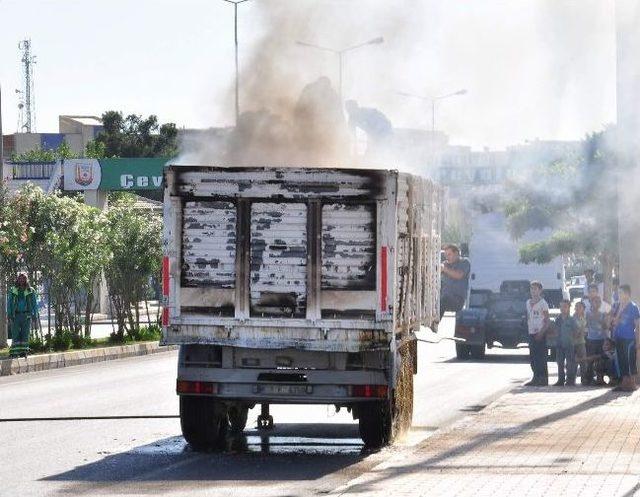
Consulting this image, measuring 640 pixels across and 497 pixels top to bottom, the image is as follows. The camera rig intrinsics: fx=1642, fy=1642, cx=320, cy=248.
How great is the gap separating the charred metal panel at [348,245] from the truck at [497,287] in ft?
60.2

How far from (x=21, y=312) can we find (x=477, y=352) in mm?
9463

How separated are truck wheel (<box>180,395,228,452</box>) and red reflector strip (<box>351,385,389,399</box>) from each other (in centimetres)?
135

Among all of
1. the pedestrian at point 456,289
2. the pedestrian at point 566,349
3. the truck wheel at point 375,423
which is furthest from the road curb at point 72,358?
the truck wheel at point 375,423

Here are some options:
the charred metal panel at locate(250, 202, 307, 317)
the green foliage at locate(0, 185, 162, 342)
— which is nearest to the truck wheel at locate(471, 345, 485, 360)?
the green foliage at locate(0, 185, 162, 342)

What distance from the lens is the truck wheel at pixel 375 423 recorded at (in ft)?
48.0

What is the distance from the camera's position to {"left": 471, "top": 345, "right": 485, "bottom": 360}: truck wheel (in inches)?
1298

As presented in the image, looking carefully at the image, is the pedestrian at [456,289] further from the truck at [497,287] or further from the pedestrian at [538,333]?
the pedestrian at [538,333]

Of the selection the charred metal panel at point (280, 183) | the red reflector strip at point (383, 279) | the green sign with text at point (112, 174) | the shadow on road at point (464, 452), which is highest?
the green sign with text at point (112, 174)

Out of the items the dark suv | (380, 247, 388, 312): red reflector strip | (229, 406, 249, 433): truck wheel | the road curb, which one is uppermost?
(380, 247, 388, 312): red reflector strip

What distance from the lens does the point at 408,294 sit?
1530cm

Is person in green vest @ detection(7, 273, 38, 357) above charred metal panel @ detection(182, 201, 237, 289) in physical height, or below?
below

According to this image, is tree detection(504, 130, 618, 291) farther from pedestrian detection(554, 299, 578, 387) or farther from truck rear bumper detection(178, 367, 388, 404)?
truck rear bumper detection(178, 367, 388, 404)

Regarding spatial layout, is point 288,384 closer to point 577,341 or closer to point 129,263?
point 577,341

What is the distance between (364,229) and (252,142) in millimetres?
7567
